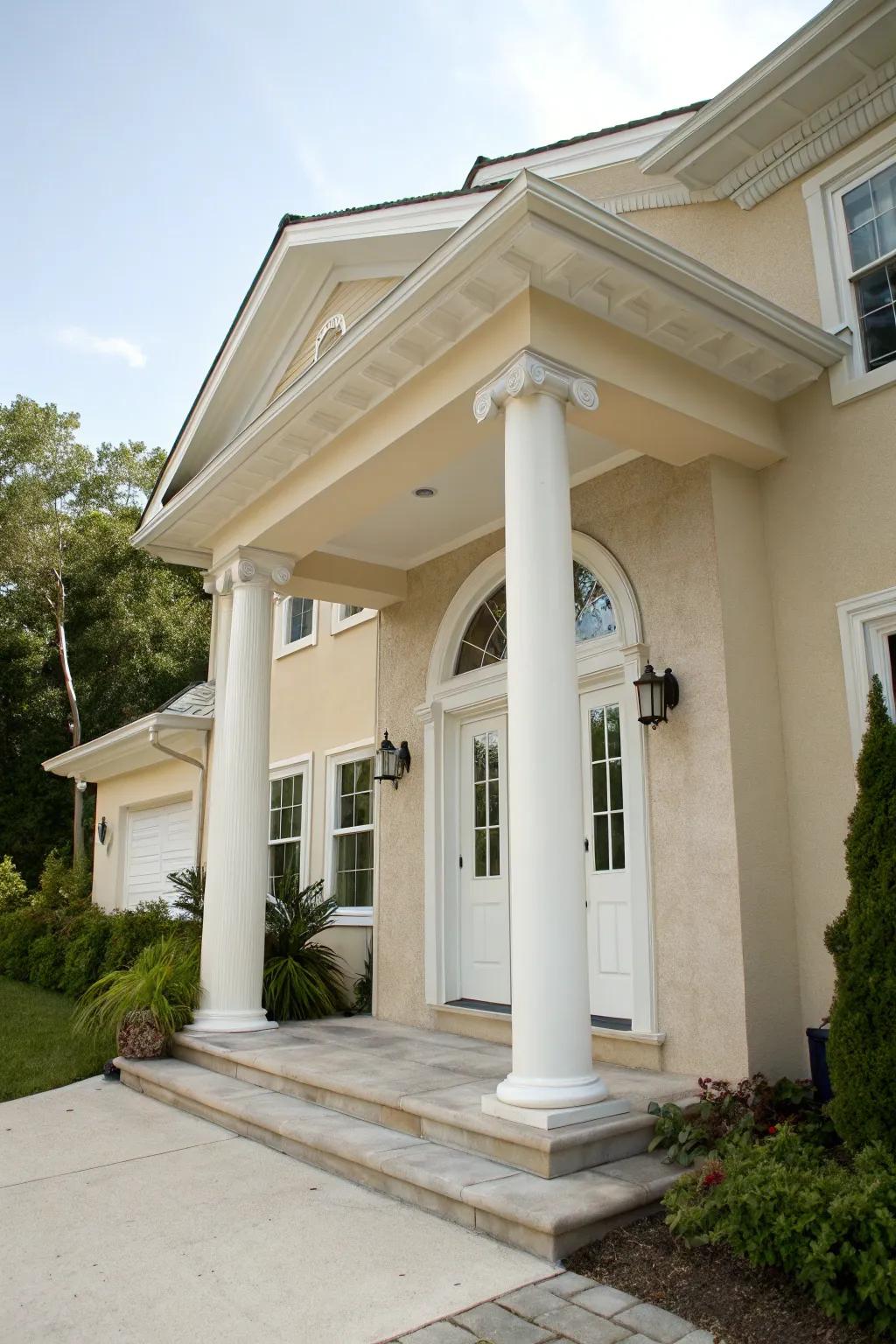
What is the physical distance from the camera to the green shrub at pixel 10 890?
17.2 metres

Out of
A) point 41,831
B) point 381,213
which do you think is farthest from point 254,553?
point 41,831

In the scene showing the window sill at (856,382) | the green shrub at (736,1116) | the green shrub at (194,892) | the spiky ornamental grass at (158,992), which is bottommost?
the green shrub at (736,1116)

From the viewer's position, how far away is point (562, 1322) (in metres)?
3.14

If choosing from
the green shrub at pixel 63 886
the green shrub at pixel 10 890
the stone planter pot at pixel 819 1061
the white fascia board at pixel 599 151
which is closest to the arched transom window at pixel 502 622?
the stone planter pot at pixel 819 1061

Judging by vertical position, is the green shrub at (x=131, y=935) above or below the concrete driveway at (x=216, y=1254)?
above

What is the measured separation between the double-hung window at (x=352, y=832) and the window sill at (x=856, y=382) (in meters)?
5.85

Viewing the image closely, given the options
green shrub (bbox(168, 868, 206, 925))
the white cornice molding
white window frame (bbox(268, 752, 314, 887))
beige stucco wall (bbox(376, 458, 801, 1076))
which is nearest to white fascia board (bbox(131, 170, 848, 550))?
beige stucco wall (bbox(376, 458, 801, 1076))

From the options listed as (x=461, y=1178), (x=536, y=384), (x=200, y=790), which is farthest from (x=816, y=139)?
(x=200, y=790)

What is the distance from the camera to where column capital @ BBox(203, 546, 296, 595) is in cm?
778

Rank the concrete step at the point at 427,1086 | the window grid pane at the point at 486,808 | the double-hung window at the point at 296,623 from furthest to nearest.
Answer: the double-hung window at the point at 296,623, the window grid pane at the point at 486,808, the concrete step at the point at 427,1086

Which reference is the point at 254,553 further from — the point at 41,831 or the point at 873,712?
the point at 41,831

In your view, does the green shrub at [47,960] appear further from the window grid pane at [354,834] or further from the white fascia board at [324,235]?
the white fascia board at [324,235]

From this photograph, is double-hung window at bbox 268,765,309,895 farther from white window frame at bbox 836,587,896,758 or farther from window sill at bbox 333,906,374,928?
white window frame at bbox 836,587,896,758

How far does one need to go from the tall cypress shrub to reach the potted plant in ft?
16.2
